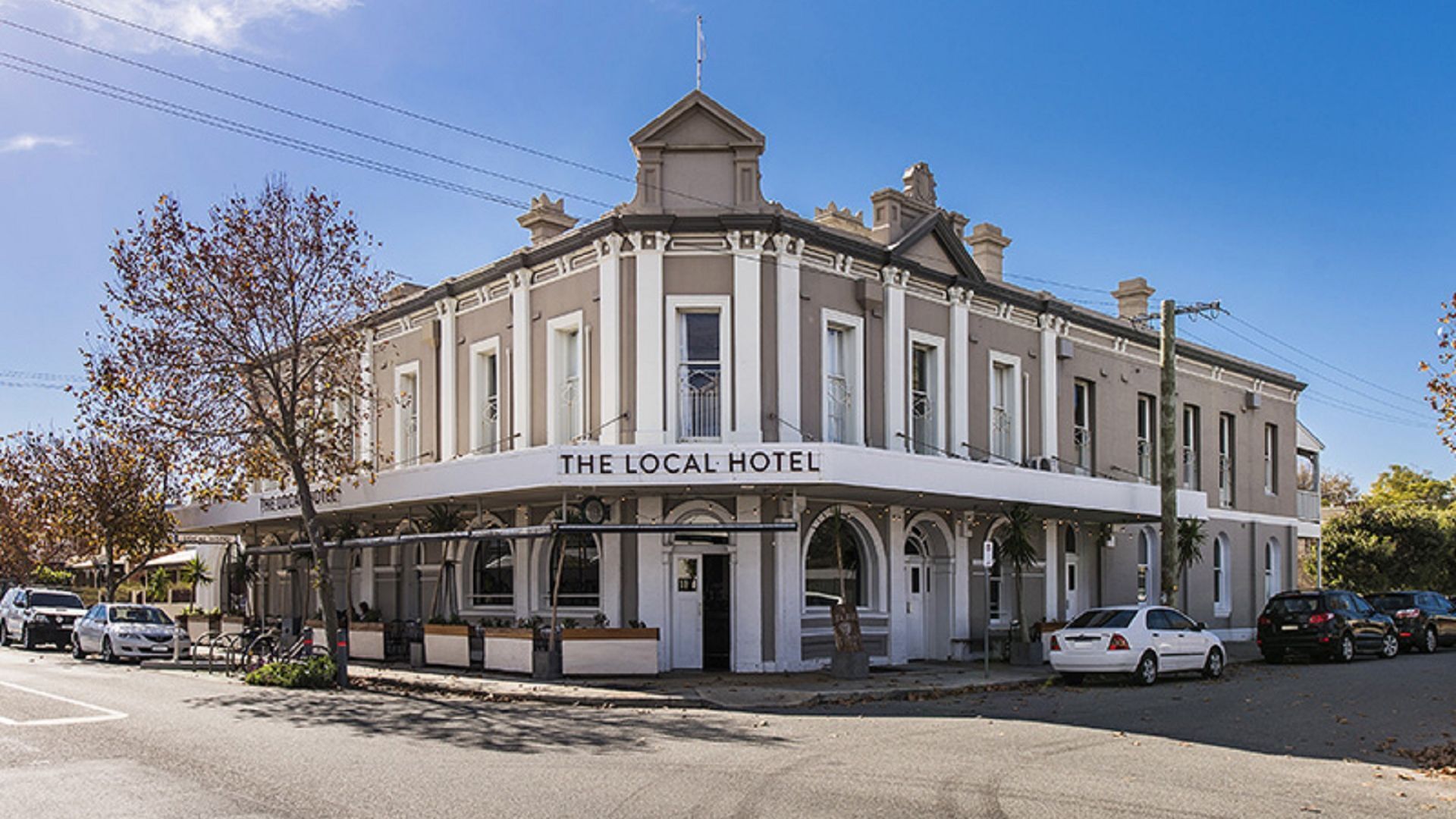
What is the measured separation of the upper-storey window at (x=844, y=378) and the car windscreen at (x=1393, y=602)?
15.4 m

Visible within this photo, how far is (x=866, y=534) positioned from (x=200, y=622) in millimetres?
19329

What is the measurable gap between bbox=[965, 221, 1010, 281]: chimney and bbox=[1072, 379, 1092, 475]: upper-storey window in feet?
10.8

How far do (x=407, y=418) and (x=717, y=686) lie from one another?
40.3 feet

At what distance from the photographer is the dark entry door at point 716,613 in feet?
73.6

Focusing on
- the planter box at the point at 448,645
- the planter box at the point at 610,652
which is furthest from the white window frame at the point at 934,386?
the planter box at the point at 448,645

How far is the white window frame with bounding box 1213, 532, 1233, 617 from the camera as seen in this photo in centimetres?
3462

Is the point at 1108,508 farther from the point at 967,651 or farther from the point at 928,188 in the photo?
the point at 928,188

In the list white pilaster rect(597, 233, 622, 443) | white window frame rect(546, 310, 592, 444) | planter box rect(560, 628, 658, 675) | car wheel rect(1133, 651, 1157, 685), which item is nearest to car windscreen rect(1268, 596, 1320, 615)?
car wheel rect(1133, 651, 1157, 685)

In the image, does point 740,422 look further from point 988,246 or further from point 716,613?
point 988,246

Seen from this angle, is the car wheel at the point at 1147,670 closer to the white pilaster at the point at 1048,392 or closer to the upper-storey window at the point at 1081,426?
the white pilaster at the point at 1048,392

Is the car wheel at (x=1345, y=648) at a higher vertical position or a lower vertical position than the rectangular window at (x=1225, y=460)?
lower

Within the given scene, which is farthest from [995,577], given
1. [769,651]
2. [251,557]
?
[251,557]

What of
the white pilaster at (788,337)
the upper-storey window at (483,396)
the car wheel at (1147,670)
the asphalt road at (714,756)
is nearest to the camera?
the asphalt road at (714,756)

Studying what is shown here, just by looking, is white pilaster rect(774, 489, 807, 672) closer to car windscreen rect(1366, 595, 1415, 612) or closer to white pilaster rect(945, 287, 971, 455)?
white pilaster rect(945, 287, 971, 455)
